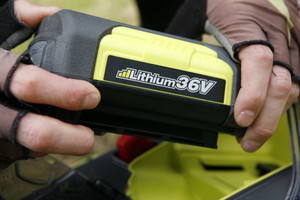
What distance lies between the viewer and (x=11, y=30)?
895mm

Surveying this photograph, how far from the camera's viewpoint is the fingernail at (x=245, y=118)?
0.79 meters

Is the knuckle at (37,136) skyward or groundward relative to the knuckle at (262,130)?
skyward

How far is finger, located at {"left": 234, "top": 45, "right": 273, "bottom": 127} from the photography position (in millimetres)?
786

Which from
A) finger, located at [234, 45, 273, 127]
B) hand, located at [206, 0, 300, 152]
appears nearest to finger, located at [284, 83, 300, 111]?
hand, located at [206, 0, 300, 152]

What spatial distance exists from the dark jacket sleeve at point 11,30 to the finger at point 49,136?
30 cm

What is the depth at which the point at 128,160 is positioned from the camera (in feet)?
3.83

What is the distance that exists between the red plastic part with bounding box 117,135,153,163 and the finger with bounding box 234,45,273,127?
1.38 ft

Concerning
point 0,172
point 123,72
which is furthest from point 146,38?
point 0,172

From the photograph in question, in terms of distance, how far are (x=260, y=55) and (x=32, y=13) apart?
528mm

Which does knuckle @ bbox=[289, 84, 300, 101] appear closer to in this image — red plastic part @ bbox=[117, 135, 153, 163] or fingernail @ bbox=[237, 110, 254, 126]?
fingernail @ bbox=[237, 110, 254, 126]

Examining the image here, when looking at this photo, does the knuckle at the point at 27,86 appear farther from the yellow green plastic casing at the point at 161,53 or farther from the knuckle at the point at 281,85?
the knuckle at the point at 281,85

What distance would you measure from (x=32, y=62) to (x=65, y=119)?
128 millimetres

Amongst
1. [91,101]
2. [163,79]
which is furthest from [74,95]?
[163,79]

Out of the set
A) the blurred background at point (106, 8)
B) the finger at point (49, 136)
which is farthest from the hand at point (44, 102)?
the blurred background at point (106, 8)
